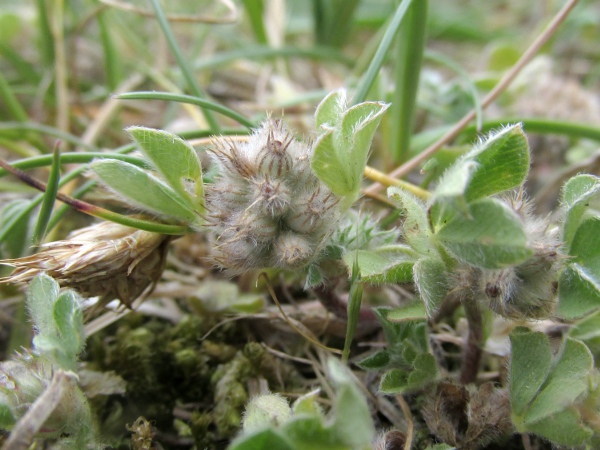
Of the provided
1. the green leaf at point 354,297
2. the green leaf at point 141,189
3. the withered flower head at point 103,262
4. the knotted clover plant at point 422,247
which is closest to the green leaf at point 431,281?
the knotted clover plant at point 422,247

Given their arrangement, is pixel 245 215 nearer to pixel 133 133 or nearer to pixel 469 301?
pixel 133 133

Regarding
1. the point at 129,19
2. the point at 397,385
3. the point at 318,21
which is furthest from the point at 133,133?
the point at 129,19

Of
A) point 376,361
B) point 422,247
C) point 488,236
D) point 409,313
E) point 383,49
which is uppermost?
point 383,49

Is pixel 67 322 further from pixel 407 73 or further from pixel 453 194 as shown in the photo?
pixel 407 73

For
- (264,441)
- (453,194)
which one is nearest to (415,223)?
(453,194)

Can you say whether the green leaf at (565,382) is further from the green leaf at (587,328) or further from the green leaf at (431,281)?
the green leaf at (431,281)

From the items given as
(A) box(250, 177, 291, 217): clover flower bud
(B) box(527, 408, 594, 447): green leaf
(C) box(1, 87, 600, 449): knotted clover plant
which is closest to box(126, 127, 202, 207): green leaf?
(C) box(1, 87, 600, 449): knotted clover plant

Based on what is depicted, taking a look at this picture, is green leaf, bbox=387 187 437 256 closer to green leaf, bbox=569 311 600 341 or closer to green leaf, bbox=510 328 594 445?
green leaf, bbox=510 328 594 445
